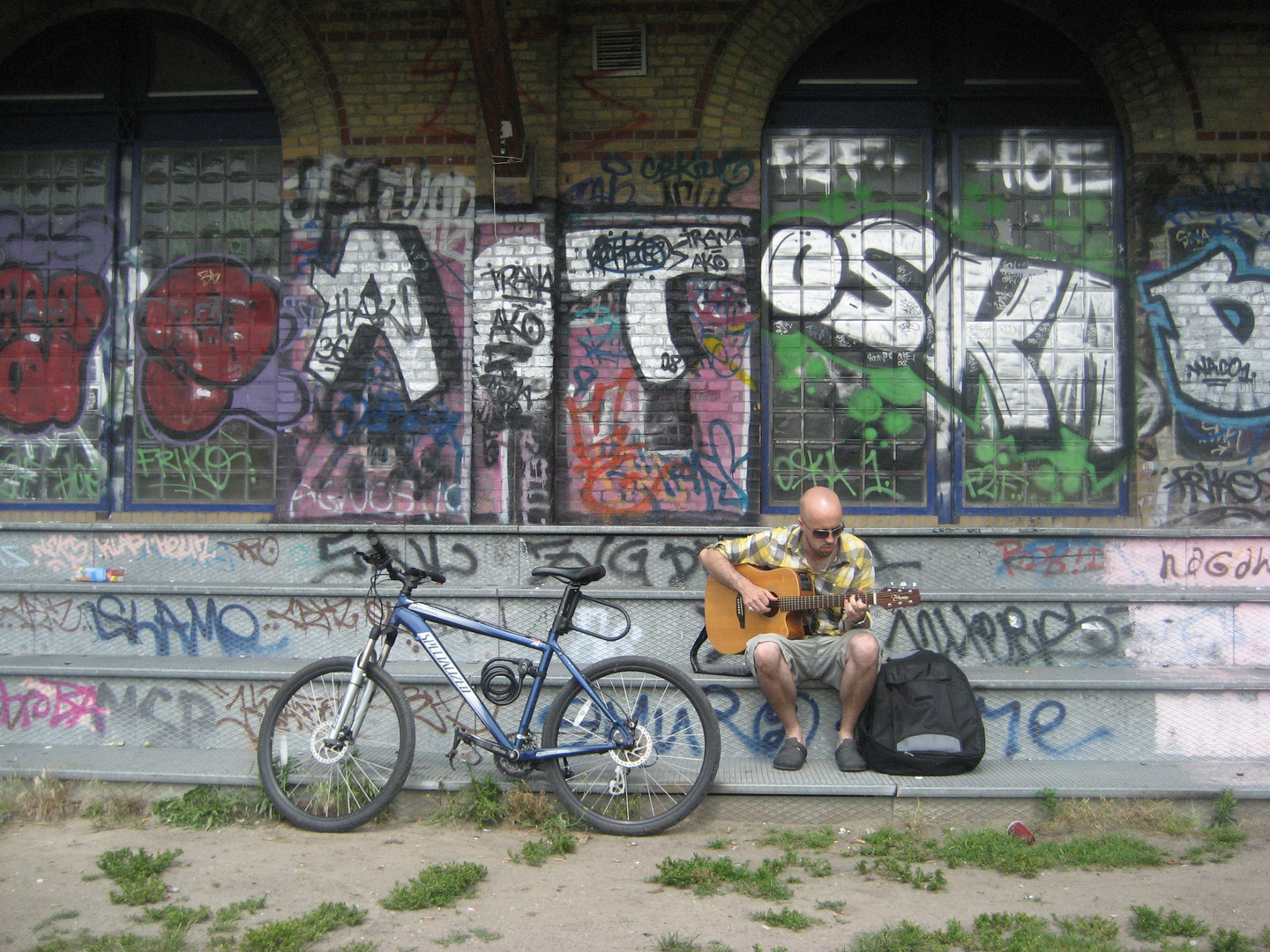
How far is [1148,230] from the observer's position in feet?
20.9

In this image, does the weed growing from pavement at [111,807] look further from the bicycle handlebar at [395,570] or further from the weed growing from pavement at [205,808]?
the bicycle handlebar at [395,570]

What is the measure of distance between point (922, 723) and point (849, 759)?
1.26 feet

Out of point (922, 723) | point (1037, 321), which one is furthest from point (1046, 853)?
point (1037, 321)

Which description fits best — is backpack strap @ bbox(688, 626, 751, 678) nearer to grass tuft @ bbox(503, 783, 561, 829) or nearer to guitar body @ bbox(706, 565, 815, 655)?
guitar body @ bbox(706, 565, 815, 655)

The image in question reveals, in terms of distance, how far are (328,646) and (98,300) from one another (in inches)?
131

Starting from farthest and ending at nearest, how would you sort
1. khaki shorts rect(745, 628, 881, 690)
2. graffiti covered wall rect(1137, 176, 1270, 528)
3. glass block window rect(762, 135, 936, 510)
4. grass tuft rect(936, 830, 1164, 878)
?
glass block window rect(762, 135, 936, 510), graffiti covered wall rect(1137, 176, 1270, 528), khaki shorts rect(745, 628, 881, 690), grass tuft rect(936, 830, 1164, 878)

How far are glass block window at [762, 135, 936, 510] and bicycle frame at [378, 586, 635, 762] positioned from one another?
2607 millimetres

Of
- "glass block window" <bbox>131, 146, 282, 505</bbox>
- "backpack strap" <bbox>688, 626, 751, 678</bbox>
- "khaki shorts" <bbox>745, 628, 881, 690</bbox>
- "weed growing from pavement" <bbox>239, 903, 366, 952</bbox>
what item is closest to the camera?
"weed growing from pavement" <bbox>239, 903, 366, 952</bbox>

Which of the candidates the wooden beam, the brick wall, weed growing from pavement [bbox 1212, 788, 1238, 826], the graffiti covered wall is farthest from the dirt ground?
the wooden beam

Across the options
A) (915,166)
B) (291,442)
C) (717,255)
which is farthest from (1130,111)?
(291,442)

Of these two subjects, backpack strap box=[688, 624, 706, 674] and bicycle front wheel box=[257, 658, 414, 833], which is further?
backpack strap box=[688, 624, 706, 674]

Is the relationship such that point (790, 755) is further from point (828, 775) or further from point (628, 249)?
point (628, 249)

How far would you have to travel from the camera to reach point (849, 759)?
456 cm

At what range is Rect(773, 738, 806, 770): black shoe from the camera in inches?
181
